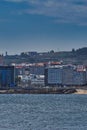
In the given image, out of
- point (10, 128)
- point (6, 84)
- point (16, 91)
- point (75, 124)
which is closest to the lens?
point (10, 128)

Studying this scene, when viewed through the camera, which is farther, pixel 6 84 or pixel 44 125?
pixel 6 84

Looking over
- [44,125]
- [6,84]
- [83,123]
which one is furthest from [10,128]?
[6,84]

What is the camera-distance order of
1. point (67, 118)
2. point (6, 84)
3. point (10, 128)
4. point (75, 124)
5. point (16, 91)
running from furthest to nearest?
point (6, 84)
point (16, 91)
point (67, 118)
point (75, 124)
point (10, 128)

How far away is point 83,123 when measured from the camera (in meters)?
46.6

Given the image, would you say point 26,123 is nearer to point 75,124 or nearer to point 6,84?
point 75,124

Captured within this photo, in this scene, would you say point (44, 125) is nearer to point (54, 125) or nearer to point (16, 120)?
point (54, 125)

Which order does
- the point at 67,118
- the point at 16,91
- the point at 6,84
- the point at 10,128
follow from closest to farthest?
the point at 10,128 → the point at 67,118 → the point at 16,91 → the point at 6,84

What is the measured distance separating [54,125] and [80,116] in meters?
8.63

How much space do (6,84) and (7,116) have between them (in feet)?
425

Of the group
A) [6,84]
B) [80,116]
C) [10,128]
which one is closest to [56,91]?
[6,84]

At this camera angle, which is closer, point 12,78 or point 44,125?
point 44,125

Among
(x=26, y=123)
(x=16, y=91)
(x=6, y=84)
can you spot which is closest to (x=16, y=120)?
(x=26, y=123)

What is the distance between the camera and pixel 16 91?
14862 centimetres

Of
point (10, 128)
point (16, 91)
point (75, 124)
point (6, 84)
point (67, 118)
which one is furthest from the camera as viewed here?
point (6, 84)
